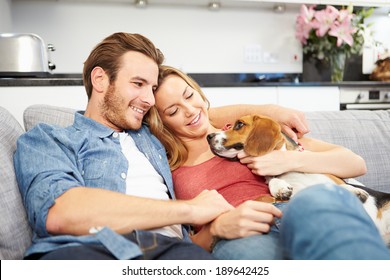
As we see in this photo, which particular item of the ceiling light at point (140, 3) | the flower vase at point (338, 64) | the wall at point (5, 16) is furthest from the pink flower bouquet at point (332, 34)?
the wall at point (5, 16)

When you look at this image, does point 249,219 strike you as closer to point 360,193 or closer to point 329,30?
point 360,193

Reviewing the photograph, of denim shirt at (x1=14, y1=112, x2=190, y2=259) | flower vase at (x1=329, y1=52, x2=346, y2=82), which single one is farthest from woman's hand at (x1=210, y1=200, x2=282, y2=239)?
flower vase at (x1=329, y1=52, x2=346, y2=82)

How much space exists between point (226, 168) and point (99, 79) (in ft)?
2.00

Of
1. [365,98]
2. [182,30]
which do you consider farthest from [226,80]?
[365,98]

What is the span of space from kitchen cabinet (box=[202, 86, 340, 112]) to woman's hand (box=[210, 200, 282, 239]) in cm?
185

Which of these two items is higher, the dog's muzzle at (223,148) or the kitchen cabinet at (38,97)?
the kitchen cabinet at (38,97)

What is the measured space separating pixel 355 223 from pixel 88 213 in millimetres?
647

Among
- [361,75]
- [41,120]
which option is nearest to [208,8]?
[361,75]

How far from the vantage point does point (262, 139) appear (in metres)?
1.33

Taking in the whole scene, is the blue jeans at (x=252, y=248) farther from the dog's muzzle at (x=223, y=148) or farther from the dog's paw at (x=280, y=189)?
the dog's muzzle at (x=223, y=148)

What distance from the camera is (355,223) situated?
744 millimetres

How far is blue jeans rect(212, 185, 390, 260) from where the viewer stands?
2.32ft

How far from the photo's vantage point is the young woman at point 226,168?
3.42 feet
